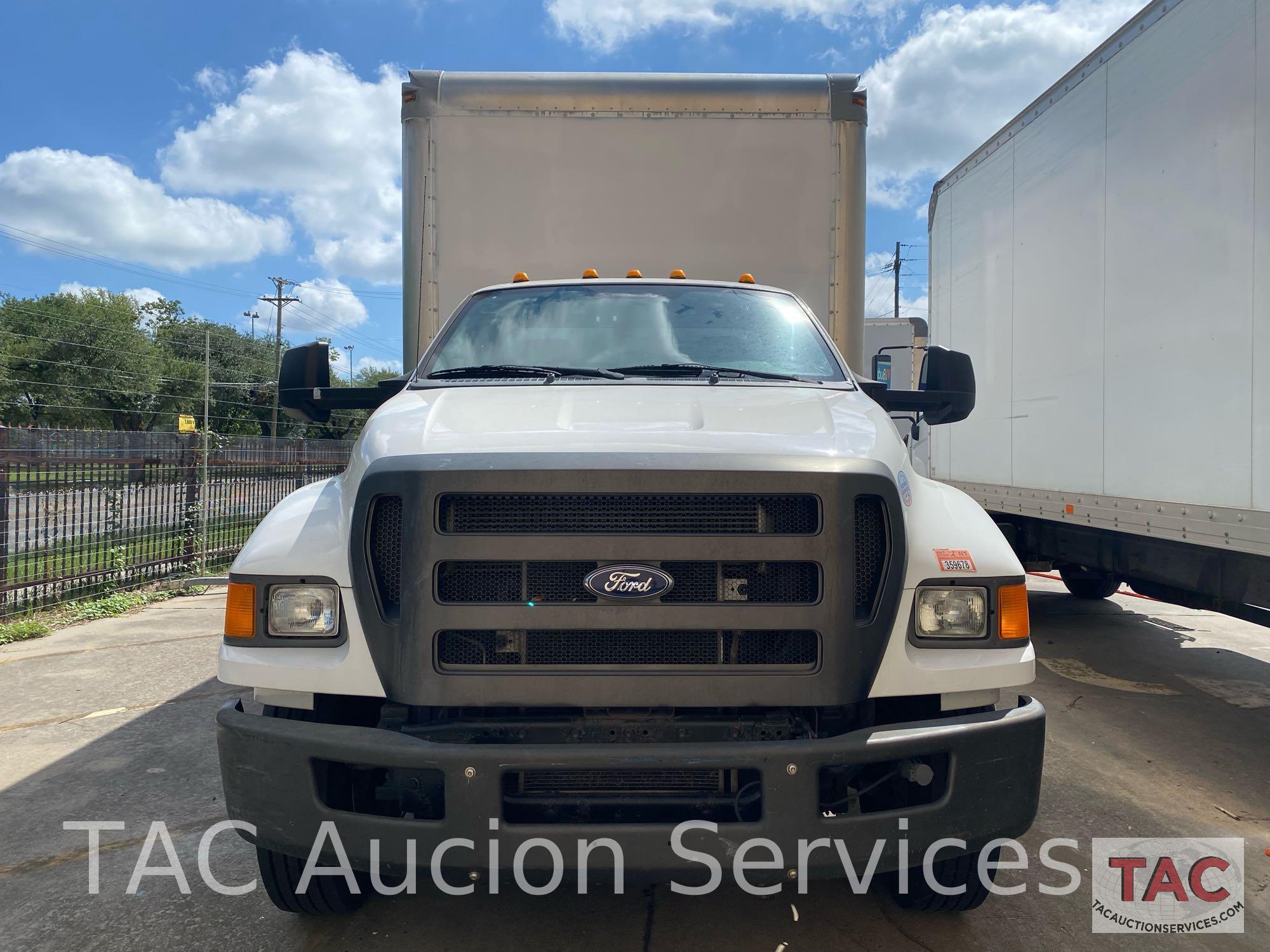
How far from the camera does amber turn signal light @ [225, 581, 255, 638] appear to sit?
2420mm

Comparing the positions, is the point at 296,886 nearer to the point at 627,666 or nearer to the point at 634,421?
the point at 627,666

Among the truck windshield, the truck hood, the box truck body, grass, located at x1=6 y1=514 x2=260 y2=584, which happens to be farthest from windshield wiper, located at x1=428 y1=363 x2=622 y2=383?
grass, located at x1=6 y1=514 x2=260 y2=584

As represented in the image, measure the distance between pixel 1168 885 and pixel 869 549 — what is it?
79.1 inches

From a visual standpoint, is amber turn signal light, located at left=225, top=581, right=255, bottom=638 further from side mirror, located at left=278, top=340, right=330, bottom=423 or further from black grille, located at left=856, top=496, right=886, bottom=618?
black grille, located at left=856, top=496, right=886, bottom=618

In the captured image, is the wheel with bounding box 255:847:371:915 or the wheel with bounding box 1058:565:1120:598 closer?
the wheel with bounding box 255:847:371:915

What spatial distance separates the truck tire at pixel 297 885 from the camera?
2.64 metres

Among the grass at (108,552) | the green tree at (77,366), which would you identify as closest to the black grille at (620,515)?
the grass at (108,552)

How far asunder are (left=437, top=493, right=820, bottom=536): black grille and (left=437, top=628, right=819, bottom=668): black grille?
283mm

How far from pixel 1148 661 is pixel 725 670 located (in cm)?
564

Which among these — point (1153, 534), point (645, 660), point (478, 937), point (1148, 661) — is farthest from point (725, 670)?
point (1148, 661)

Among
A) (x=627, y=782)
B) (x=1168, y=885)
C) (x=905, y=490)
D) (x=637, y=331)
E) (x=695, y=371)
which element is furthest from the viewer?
(x=637, y=331)

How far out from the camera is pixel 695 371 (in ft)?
10.7

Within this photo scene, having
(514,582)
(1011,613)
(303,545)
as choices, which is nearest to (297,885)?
(303,545)

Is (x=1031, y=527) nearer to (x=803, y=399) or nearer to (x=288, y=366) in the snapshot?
(x=803, y=399)
